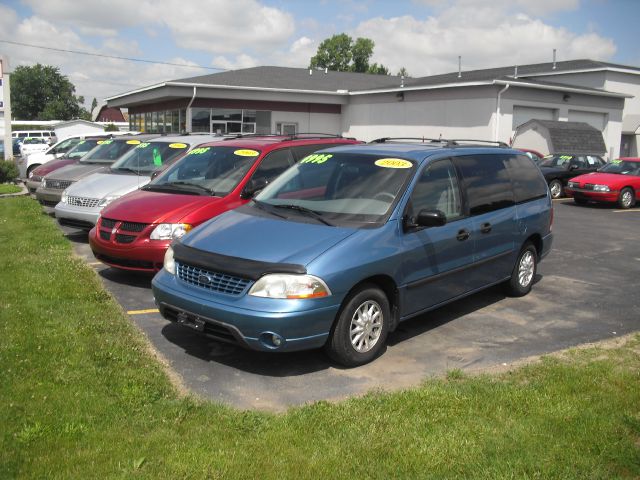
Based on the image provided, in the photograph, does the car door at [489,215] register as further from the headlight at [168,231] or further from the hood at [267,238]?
the headlight at [168,231]

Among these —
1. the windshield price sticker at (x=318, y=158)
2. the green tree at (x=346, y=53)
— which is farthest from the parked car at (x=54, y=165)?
the green tree at (x=346, y=53)

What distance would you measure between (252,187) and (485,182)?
2.95m

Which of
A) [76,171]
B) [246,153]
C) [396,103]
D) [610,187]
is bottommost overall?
[610,187]

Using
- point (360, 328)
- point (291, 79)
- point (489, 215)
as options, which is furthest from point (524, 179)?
point (291, 79)

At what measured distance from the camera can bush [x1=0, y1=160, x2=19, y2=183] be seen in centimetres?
2119

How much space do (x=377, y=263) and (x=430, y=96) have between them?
23951mm

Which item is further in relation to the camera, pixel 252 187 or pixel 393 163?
pixel 252 187

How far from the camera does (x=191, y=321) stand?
5.12m

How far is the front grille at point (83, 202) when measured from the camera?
9641 millimetres

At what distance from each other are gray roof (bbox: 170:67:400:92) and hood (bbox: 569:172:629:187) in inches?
550

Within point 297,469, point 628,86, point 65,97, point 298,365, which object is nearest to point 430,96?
point 628,86

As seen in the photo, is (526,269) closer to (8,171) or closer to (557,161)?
(557,161)

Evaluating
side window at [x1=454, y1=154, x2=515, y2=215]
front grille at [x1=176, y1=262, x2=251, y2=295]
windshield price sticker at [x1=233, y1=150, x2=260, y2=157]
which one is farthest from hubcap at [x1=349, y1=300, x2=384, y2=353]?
windshield price sticker at [x1=233, y1=150, x2=260, y2=157]

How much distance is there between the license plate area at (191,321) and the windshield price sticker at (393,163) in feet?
7.52
